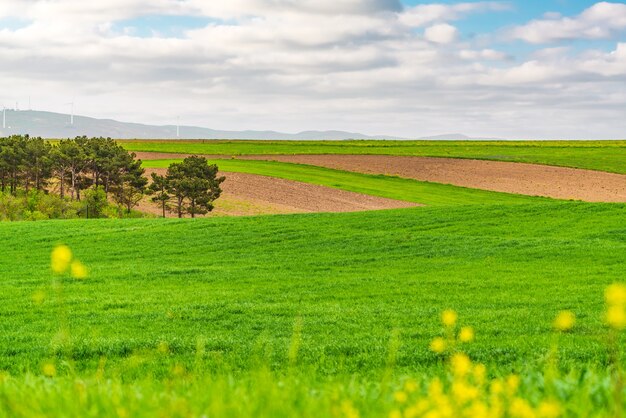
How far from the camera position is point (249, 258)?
27.2m

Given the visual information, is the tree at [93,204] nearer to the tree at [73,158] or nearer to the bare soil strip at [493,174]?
the tree at [73,158]

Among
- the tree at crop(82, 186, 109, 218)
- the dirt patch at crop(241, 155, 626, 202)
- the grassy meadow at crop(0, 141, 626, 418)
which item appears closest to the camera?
the grassy meadow at crop(0, 141, 626, 418)

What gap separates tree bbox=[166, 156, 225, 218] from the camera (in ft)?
211

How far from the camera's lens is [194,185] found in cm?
6450

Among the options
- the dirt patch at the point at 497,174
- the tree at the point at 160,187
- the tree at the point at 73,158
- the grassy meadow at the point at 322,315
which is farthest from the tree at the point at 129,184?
the dirt patch at the point at 497,174

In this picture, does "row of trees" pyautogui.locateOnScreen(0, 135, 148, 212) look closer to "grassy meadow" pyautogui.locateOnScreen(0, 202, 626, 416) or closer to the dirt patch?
the dirt patch

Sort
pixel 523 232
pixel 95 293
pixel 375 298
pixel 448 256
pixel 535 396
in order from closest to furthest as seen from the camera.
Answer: pixel 535 396 → pixel 375 298 → pixel 95 293 → pixel 448 256 → pixel 523 232

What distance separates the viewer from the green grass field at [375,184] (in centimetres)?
6831

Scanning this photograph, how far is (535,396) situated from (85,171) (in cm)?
7579

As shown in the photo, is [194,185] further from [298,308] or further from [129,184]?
[298,308]

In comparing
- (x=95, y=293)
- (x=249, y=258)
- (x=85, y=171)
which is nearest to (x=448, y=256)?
(x=249, y=258)

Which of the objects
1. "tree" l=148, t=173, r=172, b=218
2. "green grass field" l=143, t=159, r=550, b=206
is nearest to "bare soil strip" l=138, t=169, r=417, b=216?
"tree" l=148, t=173, r=172, b=218

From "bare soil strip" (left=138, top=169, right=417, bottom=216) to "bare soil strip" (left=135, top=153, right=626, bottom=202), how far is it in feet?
47.4

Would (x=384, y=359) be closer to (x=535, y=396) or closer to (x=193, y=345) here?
(x=193, y=345)
